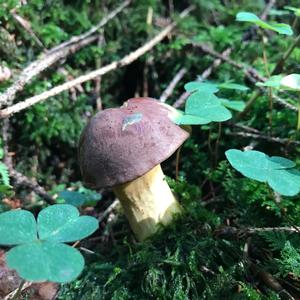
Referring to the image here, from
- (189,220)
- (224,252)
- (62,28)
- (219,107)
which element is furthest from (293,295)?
(62,28)

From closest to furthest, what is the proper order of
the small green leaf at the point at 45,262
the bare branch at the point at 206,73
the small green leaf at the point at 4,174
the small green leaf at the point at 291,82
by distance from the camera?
the small green leaf at the point at 45,262
the small green leaf at the point at 291,82
the small green leaf at the point at 4,174
the bare branch at the point at 206,73

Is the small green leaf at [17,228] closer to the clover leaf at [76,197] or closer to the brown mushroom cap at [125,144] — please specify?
the brown mushroom cap at [125,144]

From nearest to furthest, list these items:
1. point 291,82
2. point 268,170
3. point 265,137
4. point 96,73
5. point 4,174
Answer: point 268,170
point 291,82
point 4,174
point 265,137
point 96,73

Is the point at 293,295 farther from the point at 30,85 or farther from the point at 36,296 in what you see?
the point at 30,85

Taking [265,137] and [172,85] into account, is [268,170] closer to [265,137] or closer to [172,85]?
[265,137]

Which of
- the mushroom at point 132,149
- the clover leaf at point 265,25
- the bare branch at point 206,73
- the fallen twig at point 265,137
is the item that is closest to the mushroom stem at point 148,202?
the mushroom at point 132,149

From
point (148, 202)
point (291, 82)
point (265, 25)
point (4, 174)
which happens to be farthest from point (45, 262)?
point (265, 25)
